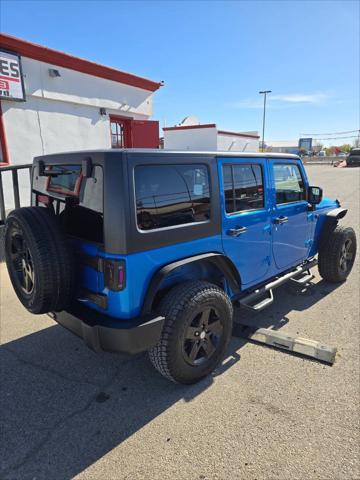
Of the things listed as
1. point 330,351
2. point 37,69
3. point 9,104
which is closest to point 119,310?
point 330,351

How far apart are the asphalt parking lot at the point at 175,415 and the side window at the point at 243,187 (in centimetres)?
140

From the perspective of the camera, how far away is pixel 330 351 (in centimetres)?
308

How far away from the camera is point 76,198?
2523 millimetres

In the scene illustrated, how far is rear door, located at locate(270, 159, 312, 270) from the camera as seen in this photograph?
144 inches

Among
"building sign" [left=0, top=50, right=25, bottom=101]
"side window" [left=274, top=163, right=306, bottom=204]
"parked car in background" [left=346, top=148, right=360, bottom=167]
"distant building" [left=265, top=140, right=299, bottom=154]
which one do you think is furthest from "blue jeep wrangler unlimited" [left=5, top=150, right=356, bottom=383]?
"distant building" [left=265, top=140, right=299, bottom=154]

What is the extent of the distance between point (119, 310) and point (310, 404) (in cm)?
161

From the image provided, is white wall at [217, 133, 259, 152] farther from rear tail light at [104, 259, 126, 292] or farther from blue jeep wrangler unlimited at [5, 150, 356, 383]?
rear tail light at [104, 259, 126, 292]

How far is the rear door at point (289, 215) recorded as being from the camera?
144 inches

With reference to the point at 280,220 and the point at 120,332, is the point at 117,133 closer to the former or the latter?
the point at 280,220

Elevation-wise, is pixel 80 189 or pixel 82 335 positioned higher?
pixel 80 189

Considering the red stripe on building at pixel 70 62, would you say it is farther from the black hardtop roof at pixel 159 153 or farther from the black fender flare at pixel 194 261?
the black fender flare at pixel 194 261

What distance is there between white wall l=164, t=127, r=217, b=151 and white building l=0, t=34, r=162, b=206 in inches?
560

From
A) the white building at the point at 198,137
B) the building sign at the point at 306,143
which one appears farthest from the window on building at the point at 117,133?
the building sign at the point at 306,143

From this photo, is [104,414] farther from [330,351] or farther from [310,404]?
[330,351]
